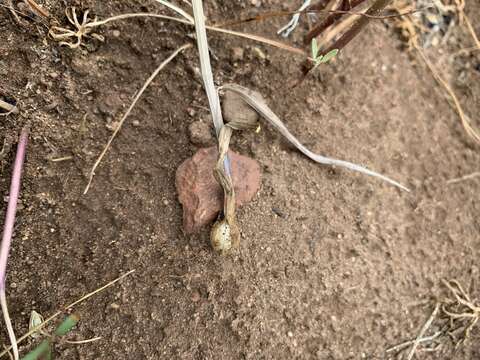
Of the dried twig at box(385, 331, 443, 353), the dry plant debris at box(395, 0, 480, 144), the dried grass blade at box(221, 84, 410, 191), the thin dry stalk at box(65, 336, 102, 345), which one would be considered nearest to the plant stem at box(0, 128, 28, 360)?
the thin dry stalk at box(65, 336, 102, 345)

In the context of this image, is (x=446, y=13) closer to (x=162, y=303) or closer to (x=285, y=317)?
(x=285, y=317)

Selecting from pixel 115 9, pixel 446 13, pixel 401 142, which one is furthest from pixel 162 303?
pixel 446 13

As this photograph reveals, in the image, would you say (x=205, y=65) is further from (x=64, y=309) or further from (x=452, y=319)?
(x=452, y=319)

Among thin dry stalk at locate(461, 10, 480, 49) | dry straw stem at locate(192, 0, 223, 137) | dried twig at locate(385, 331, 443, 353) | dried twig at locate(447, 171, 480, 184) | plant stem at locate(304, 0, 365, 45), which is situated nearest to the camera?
dry straw stem at locate(192, 0, 223, 137)

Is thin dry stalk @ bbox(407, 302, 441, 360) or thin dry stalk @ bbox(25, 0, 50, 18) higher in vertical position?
thin dry stalk @ bbox(25, 0, 50, 18)

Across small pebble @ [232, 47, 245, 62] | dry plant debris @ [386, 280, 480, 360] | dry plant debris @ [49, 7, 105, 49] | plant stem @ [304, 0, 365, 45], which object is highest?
dry plant debris @ [49, 7, 105, 49]

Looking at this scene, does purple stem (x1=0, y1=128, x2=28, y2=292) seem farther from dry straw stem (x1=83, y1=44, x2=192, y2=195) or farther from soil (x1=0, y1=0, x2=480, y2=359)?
dry straw stem (x1=83, y1=44, x2=192, y2=195)
